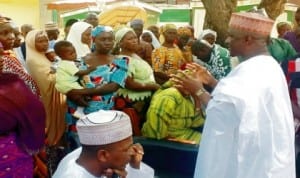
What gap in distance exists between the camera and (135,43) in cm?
501

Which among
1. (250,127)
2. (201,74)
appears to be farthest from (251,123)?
(201,74)

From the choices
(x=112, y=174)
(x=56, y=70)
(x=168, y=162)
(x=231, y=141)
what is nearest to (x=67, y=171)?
(x=112, y=174)

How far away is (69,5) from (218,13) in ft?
24.3

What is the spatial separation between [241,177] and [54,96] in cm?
231

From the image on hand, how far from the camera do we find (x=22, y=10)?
16500 mm

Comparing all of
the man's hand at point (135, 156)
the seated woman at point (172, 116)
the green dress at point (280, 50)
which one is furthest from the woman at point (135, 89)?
the man's hand at point (135, 156)

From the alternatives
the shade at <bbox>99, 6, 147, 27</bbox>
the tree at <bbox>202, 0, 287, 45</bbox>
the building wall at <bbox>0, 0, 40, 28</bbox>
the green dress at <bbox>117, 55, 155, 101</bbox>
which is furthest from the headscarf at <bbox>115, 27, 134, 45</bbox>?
the building wall at <bbox>0, 0, 40, 28</bbox>

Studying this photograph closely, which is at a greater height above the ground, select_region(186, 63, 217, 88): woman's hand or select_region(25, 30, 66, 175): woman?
select_region(186, 63, 217, 88): woman's hand

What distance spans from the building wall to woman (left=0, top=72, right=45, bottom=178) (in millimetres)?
13124

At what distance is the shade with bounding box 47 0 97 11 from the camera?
15.1 metres

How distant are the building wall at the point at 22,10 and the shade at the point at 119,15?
5707 mm

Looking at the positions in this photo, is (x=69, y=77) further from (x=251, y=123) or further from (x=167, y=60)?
(x=167, y=60)

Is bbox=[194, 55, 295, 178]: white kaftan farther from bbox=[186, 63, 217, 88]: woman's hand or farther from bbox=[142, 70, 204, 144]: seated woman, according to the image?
bbox=[142, 70, 204, 144]: seated woman

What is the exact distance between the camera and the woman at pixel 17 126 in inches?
123
